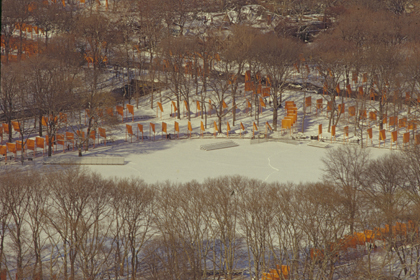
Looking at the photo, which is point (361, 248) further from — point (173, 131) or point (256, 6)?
point (256, 6)

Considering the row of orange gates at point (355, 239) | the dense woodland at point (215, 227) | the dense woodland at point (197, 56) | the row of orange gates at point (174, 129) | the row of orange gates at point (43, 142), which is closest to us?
the row of orange gates at point (355, 239)

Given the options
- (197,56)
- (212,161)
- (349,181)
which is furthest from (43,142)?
(349,181)

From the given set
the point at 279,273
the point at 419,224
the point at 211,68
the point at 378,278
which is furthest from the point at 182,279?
the point at 211,68

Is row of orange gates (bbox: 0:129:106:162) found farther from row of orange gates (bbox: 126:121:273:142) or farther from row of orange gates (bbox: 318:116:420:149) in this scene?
row of orange gates (bbox: 318:116:420:149)

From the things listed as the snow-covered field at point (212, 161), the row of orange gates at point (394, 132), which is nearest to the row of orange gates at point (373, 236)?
the snow-covered field at point (212, 161)

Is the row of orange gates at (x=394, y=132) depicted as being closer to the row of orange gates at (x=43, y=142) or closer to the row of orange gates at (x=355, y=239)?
the row of orange gates at (x=355, y=239)

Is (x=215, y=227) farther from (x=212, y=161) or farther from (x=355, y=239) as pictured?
(x=212, y=161)
